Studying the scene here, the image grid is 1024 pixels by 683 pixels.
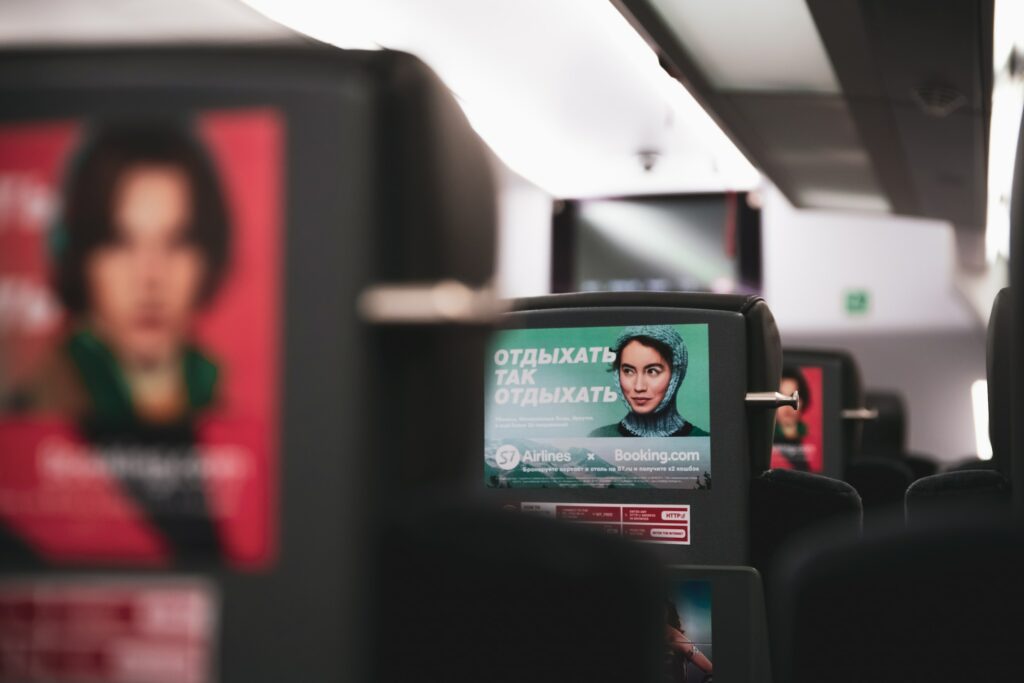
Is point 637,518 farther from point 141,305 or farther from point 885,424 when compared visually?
point 885,424

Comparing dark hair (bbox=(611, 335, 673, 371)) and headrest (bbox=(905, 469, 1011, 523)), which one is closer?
headrest (bbox=(905, 469, 1011, 523))

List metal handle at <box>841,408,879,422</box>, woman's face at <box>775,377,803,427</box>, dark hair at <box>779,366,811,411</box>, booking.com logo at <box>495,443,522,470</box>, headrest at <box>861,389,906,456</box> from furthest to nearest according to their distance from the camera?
headrest at <box>861,389,906,456</box>
metal handle at <box>841,408,879,422</box>
dark hair at <box>779,366,811,411</box>
woman's face at <box>775,377,803,427</box>
booking.com logo at <box>495,443,522,470</box>

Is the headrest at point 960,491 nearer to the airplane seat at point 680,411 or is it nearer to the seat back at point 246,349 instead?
the airplane seat at point 680,411

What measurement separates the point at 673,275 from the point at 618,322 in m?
8.10

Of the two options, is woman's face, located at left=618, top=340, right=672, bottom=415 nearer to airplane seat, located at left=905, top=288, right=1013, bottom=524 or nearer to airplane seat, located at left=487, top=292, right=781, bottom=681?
airplane seat, located at left=487, top=292, right=781, bottom=681

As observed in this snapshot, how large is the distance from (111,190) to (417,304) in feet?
0.79

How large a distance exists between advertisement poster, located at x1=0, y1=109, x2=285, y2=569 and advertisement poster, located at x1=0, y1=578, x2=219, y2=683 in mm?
27

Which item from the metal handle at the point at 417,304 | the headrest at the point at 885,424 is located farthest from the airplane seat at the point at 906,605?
the headrest at the point at 885,424

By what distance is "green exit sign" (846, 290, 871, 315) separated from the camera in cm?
953


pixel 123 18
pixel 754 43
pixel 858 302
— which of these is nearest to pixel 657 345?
pixel 754 43

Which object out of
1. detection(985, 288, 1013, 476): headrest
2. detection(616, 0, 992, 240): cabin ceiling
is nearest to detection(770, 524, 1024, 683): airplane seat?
detection(985, 288, 1013, 476): headrest

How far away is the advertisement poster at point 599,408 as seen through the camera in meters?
2.05

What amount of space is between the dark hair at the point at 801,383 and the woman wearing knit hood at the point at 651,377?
208cm

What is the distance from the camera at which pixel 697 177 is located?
9891 mm
